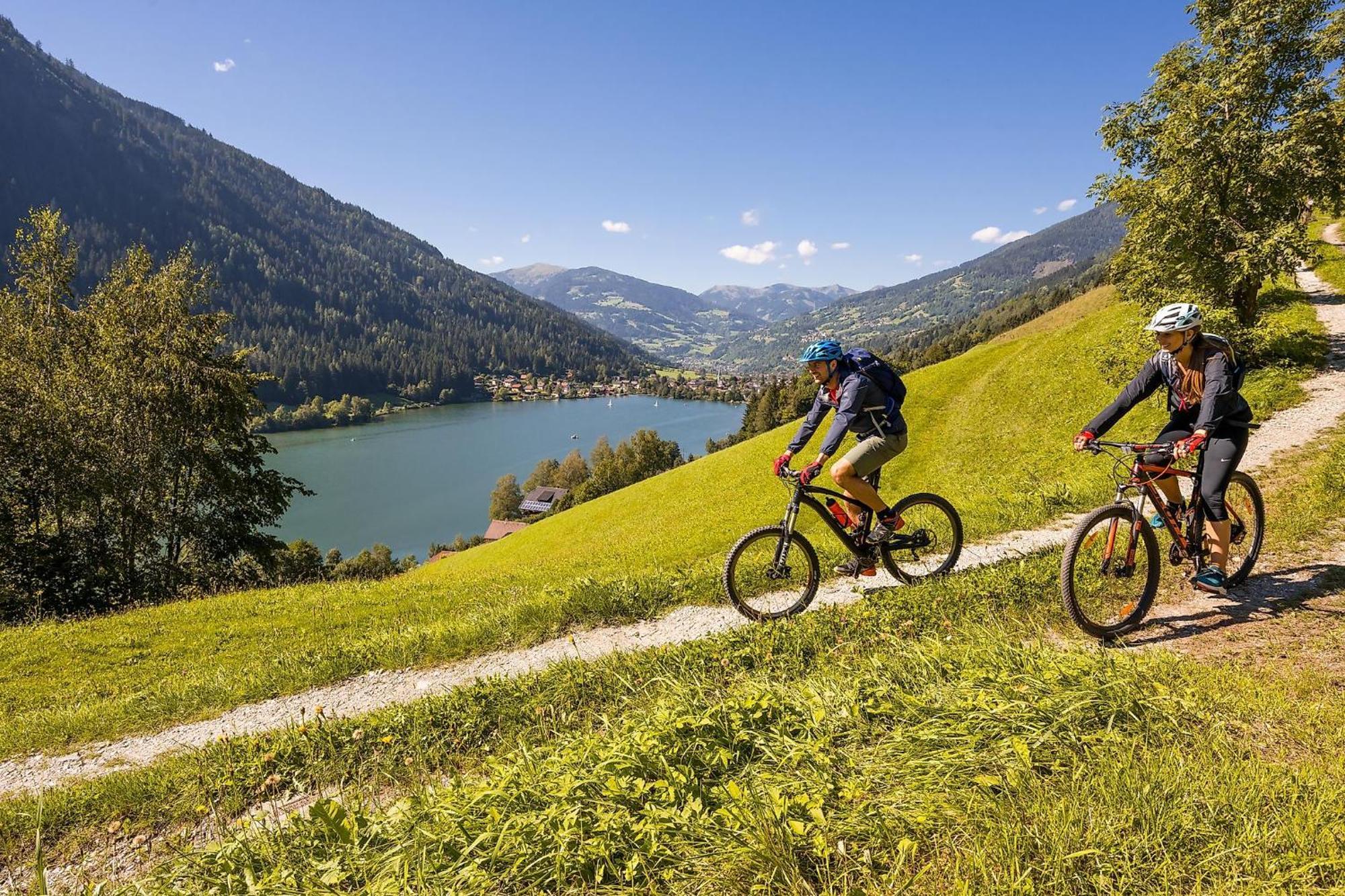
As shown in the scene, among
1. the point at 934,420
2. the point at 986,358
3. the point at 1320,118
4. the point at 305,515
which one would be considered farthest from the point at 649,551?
the point at 305,515

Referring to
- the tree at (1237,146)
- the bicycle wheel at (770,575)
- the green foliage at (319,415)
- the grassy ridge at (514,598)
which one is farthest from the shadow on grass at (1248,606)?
the green foliage at (319,415)

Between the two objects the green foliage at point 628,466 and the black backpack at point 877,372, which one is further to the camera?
the green foliage at point 628,466

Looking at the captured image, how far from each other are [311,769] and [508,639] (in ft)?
10.2

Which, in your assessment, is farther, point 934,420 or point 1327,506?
point 934,420

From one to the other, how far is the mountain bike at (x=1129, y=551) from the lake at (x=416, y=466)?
236ft

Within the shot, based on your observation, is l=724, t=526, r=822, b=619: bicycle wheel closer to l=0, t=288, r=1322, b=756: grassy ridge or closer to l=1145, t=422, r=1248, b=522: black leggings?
l=0, t=288, r=1322, b=756: grassy ridge

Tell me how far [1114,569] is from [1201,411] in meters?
1.82

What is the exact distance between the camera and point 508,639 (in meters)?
7.78

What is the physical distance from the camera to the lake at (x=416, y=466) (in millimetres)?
86250

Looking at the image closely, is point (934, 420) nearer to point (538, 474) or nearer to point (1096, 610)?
point (1096, 610)

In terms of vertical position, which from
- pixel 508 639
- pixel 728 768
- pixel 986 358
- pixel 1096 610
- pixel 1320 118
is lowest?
pixel 508 639

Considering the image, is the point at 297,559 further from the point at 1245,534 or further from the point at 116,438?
the point at 1245,534

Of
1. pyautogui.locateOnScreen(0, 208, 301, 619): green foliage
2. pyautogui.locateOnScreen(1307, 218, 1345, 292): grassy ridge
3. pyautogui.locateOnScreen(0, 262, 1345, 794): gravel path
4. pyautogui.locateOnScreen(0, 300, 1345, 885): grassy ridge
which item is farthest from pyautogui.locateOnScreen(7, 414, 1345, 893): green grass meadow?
pyautogui.locateOnScreen(1307, 218, 1345, 292): grassy ridge

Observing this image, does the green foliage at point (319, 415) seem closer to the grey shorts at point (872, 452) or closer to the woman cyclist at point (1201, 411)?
the grey shorts at point (872, 452)
